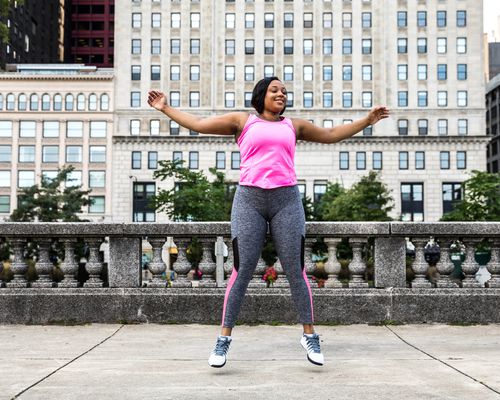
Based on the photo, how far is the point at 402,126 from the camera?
7038cm

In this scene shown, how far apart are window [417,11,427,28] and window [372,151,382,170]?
46.1 ft

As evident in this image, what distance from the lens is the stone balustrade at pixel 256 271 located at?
7422 mm

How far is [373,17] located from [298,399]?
71225mm

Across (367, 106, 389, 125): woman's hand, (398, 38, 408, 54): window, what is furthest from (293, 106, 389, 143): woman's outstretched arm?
(398, 38, 408, 54): window

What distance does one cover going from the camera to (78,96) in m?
72.3

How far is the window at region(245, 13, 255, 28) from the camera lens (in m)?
71.7

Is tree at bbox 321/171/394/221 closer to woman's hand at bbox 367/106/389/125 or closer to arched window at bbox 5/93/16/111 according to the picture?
woman's hand at bbox 367/106/389/125

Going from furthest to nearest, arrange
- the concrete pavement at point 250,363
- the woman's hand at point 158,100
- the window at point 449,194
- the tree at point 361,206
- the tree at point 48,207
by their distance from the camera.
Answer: the window at point 449,194, the tree at point 48,207, the tree at point 361,206, the woman's hand at point 158,100, the concrete pavement at point 250,363

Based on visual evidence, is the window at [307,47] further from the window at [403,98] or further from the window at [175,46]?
the window at [175,46]

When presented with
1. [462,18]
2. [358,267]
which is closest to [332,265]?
[358,267]

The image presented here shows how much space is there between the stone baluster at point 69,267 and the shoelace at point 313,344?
355 centimetres

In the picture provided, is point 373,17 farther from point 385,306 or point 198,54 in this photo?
point 385,306

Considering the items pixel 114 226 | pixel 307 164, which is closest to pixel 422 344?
pixel 114 226

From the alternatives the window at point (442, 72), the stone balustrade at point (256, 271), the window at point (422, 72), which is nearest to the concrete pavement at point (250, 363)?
the stone balustrade at point (256, 271)
